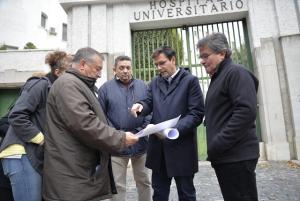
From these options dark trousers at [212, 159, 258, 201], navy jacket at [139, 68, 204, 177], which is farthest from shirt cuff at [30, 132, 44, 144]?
dark trousers at [212, 159, 258, 201]

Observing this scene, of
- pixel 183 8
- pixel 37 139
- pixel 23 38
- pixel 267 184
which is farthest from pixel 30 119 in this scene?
pixel 23 38

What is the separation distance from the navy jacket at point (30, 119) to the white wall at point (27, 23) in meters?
18.7

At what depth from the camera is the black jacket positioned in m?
2.25

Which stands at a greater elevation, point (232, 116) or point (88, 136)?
point (232, 116)

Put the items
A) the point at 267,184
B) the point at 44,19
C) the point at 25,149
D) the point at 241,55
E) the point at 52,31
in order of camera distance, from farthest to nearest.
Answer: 1. the point at 52,31
2. the point at 44,19
3. the point at 241,55
4. the point at 267,184
5. the point at 25,149

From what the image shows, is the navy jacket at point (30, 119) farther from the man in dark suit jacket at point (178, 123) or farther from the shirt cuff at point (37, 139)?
the man in dark suit jacket at point (178, 123)

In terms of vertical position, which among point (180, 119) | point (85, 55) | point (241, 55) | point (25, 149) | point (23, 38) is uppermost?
A: point (23, 38)

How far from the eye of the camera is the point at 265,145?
7.50 metres

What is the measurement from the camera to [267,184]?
16.8ft

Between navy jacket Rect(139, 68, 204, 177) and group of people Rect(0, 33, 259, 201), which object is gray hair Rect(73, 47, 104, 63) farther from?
navy jacket Rect(139, 68, 204, 177)

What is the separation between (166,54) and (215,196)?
2610 mm

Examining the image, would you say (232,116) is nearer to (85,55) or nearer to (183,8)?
(85,55)

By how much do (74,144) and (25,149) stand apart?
0.48 m

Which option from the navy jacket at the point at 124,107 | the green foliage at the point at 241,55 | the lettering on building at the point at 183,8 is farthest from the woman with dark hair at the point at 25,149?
the green foliage at the point at 241,55
